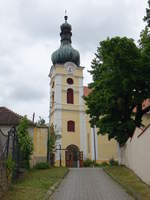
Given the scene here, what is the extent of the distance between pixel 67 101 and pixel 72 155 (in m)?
8.00

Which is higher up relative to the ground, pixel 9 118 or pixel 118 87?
pixel 118 87

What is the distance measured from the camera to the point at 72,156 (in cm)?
4266

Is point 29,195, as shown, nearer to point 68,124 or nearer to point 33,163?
point 33,163

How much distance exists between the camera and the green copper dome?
48.2 meters

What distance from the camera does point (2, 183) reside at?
11.1m

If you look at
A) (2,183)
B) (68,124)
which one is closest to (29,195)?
(2,183)

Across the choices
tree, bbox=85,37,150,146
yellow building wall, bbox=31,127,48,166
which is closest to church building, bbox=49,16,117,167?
yellow building wall, bbox=31,127,48,166

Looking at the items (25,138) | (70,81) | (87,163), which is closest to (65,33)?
(70,81)

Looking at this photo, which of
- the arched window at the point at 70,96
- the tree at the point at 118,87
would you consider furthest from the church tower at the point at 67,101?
the tree at the point at 118,87

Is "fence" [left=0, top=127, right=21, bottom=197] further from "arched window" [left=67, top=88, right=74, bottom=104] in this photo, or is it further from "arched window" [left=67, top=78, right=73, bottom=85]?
"arched window" [left=67, top=78, right=73, bottom=85]

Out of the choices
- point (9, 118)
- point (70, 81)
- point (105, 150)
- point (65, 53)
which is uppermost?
point (65, 53)

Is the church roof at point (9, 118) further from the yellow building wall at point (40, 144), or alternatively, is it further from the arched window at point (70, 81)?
the arched window at point (70, 81)

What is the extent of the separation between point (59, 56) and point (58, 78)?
4.02 meters

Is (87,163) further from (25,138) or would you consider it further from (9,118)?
(25,138)
